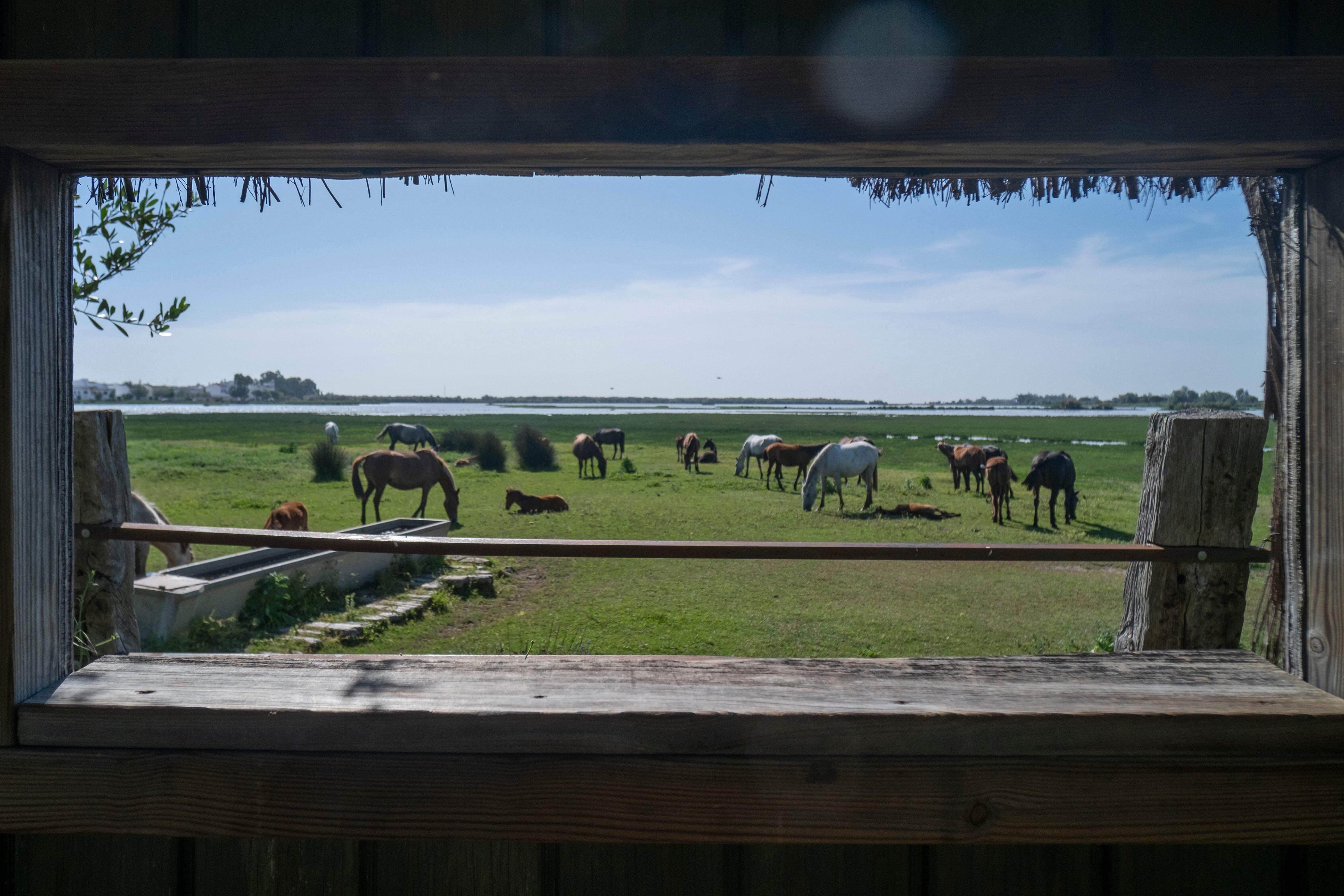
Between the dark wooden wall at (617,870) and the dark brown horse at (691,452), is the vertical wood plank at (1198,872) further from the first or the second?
the dark brown horse at (691,452)

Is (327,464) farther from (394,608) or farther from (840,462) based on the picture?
(394,608)

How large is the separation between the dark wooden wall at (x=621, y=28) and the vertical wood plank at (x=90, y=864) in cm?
121

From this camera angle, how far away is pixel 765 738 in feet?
3.51

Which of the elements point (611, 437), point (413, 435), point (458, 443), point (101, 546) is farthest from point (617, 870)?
point (458, 443)

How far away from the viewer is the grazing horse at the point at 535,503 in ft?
47.6

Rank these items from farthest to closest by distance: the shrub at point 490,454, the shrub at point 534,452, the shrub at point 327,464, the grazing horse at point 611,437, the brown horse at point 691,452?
1. the grazing horse at point 611,437
2. the brown horse at point 691,452
3. the shrub at point 534,452
4. the shrub at point 490,454
5. the shrub at point 327,464

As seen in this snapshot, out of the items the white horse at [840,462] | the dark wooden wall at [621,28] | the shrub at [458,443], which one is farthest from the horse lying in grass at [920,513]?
the shrub at [458,443]

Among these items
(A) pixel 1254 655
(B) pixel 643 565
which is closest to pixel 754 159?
(A) pixel 1254 655

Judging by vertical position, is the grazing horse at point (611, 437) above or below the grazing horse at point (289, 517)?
above

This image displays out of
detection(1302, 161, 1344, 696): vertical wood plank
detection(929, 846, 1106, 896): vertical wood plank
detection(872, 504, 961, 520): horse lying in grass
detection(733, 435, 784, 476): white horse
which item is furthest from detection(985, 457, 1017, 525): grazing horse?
detection(929, 846, 1106, 896): vertical wood plank

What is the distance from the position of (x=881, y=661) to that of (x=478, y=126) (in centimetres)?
114

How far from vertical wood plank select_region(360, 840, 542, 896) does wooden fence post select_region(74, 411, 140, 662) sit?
258cm

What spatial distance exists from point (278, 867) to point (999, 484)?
16.4 meters

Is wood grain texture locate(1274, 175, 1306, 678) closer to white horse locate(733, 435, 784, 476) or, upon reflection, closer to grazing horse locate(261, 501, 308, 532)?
grazing horse locate(261, 501, 308, 532)
